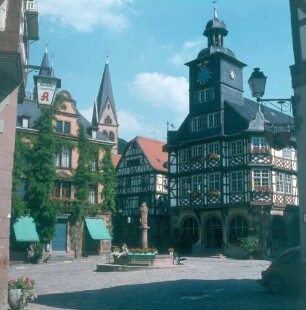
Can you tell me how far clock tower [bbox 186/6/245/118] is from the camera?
44.2 meters

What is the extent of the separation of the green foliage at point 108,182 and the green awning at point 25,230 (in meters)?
7.58

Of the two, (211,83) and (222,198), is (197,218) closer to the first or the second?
(222,198)

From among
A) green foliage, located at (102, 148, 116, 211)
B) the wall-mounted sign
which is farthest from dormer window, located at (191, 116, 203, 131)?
the wall-mounted sign

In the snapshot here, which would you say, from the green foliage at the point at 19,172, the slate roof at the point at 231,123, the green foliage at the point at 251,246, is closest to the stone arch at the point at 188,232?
the green foliage at the point at 251,246

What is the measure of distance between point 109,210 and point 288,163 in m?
16.3

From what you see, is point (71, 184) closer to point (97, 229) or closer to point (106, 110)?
point (97, 229)

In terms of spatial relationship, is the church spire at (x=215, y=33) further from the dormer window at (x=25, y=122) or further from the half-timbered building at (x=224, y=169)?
the dormer window at (x=25, y=122)

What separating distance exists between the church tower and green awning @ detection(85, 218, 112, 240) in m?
37.2

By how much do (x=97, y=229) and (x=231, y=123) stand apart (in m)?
14.9

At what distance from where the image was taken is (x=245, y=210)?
40.2 m

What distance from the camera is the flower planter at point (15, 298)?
12.6 metres

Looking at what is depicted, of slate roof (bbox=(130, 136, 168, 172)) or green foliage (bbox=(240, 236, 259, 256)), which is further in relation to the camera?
slate roof (bbox=(130, 136, 168, 172))

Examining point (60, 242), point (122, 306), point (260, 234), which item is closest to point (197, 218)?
point (260, 234)

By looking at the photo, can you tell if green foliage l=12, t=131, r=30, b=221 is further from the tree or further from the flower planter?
the flower planter
